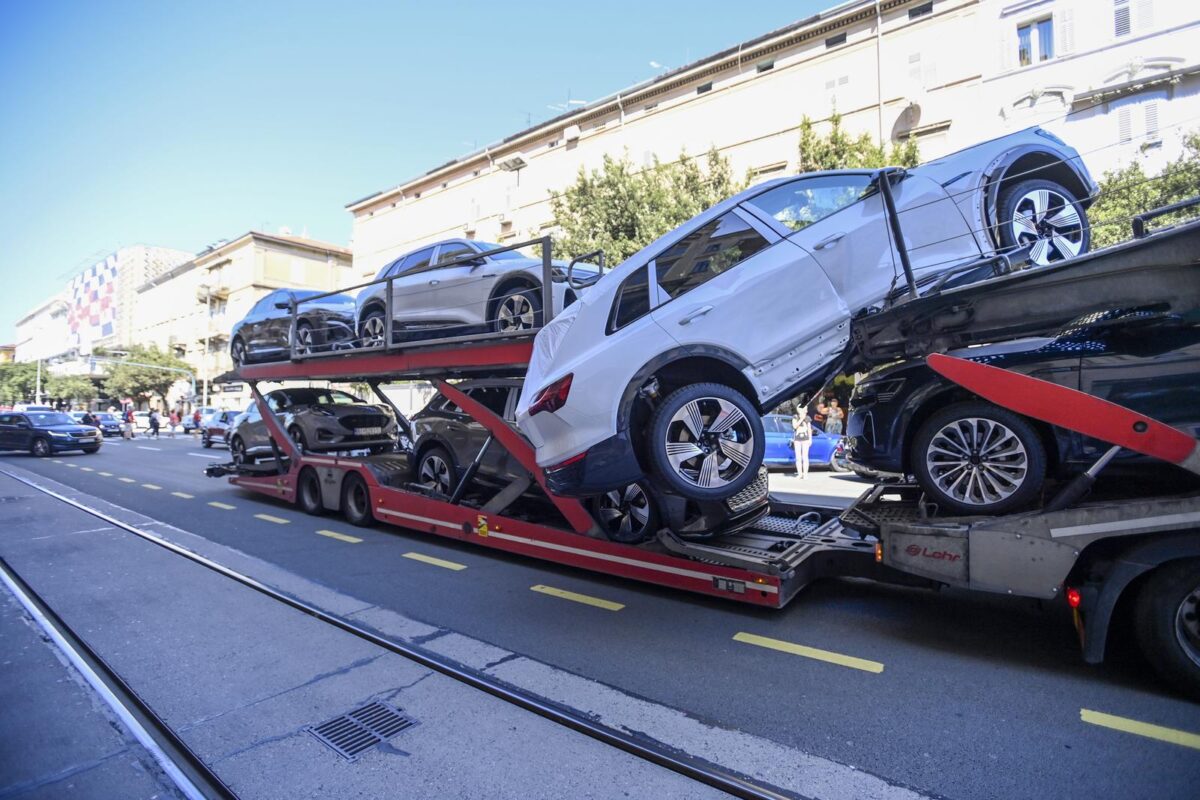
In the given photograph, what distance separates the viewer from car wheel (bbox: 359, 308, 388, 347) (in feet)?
26.6

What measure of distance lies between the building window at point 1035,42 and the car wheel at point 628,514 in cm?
2180

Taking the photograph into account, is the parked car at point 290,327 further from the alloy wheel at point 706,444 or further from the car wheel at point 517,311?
the alloy wheel at point 706,444

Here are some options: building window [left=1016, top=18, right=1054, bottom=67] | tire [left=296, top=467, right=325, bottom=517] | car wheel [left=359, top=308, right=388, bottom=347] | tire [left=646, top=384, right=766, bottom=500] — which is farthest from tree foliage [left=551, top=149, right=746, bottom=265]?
tire [left=646, top=384, right=766, bottom=500]

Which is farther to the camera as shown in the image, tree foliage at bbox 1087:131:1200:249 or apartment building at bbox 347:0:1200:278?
apartment building at bbox 347:0:1200:278

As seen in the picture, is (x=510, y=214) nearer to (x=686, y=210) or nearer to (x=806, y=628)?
(x=686, y=210)

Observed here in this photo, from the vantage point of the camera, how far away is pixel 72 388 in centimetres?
6169

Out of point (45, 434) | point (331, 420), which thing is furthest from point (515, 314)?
point (45, 434)

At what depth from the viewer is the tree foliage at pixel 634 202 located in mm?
18484

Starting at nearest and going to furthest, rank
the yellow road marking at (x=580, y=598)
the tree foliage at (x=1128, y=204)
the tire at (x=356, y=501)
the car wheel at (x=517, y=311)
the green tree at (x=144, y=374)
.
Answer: the tree foliage at (x=1128, y=204), the yellow road marking at (x=580, y=598), the car wheel at (x=517, y=311), the tire at (x=356, y=501), the green tree at (x=144, y=374)

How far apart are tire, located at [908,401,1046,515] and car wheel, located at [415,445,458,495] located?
16.3 ft

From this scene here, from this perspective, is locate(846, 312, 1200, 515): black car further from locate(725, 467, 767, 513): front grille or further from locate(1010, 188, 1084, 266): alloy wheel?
locate(725, 467, 767, 513): front grille

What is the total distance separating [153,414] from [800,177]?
37.0 m

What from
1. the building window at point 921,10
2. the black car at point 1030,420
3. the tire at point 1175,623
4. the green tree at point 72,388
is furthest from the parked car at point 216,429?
the green tree at point 72,388

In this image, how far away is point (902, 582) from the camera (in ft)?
15.8
